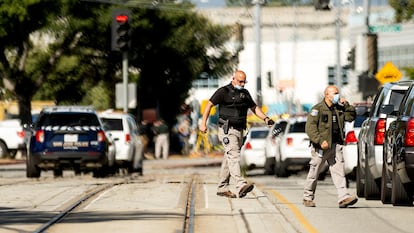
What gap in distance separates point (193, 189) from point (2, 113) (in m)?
52.1

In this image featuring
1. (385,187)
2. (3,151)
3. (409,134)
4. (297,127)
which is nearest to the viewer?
(409,134)

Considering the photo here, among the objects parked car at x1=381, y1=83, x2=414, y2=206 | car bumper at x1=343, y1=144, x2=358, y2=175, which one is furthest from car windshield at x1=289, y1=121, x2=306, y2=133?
parked car at x1=381, y1=83, x2=414, y2=206

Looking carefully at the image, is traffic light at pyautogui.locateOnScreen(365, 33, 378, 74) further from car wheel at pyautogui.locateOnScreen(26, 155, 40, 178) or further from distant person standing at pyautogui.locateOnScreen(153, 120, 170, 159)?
distant person standing at pyautogui.locateOnScreen(153, 120, 170, 159)

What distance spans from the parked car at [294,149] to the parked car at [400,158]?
13.3 meters

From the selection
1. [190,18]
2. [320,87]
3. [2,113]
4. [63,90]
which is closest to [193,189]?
[63,90]

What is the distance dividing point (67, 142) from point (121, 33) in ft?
21.7

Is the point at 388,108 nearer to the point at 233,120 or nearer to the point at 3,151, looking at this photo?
the point at 233,120

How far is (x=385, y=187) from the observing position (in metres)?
20.2

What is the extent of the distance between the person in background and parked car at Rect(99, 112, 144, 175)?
1596 centimetres

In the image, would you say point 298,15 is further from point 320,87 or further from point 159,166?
point 159,166

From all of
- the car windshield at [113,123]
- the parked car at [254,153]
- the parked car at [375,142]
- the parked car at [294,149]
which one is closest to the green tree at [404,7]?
the parked car at [254,153]

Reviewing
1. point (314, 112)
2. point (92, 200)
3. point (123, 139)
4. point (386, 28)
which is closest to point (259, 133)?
point (386, 28)

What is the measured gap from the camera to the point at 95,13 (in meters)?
57.0

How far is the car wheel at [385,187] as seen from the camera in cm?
2005
